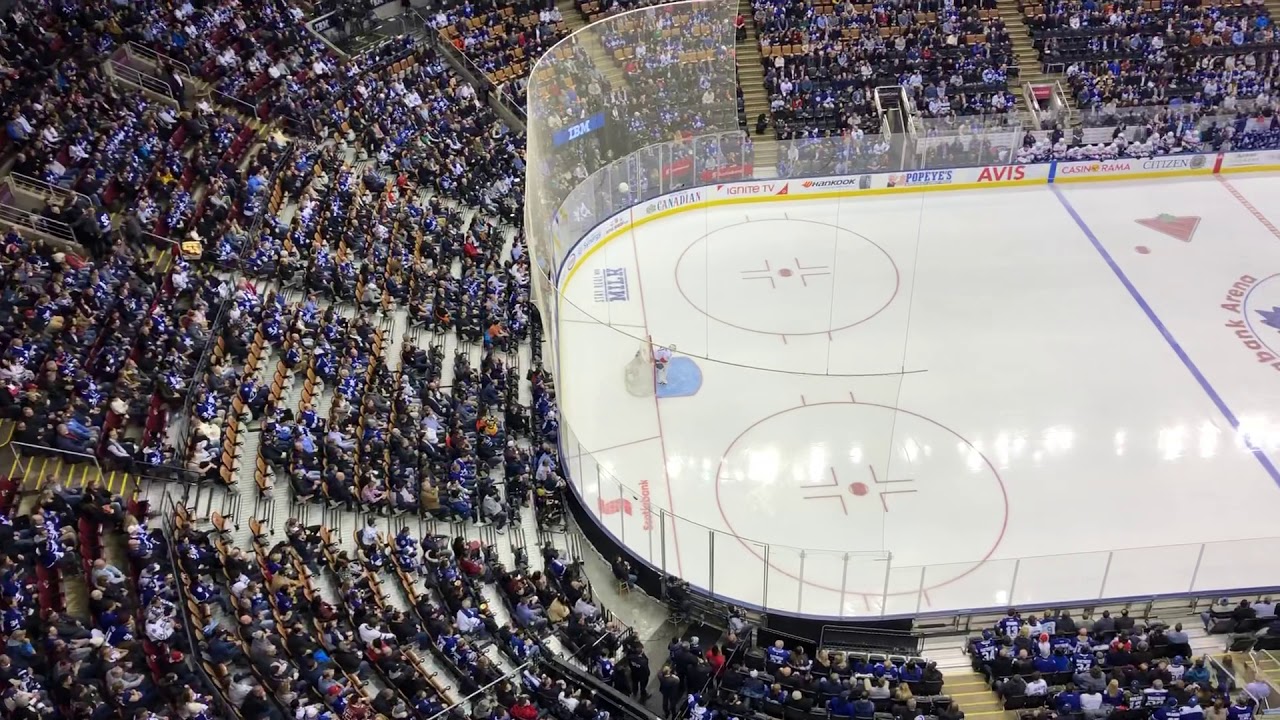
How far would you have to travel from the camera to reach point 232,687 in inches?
399

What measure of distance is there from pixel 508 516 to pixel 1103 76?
20.4 m

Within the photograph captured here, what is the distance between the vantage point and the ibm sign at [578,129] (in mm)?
17906

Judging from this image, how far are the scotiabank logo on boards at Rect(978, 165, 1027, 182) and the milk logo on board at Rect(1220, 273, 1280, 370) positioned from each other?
5540mm

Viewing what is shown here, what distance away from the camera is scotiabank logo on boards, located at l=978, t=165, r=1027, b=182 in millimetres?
23688

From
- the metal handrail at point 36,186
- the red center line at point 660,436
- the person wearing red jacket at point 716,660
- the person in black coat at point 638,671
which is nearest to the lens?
the person in black coat at point 638,671

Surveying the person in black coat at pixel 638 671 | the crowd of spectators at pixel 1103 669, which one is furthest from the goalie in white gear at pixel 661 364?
the crowd of spectators at pixel 1103 669

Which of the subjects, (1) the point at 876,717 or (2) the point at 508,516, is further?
(2) the point at 508,516

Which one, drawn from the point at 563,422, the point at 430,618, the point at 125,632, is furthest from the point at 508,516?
the point at 125,632

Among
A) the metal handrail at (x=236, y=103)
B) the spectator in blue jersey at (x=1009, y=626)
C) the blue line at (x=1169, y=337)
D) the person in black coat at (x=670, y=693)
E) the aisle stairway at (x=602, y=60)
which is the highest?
the aisle stairway at (x=602, y=60)

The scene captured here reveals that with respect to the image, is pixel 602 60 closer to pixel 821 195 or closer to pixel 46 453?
pixel 821 195

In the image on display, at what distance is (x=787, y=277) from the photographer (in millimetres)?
20109

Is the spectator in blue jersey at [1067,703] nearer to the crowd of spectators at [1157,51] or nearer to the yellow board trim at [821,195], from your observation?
the yellow board trim at [821,195]

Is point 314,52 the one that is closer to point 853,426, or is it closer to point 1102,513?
point 853,426

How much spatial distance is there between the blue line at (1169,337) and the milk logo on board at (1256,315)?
1118 mm
